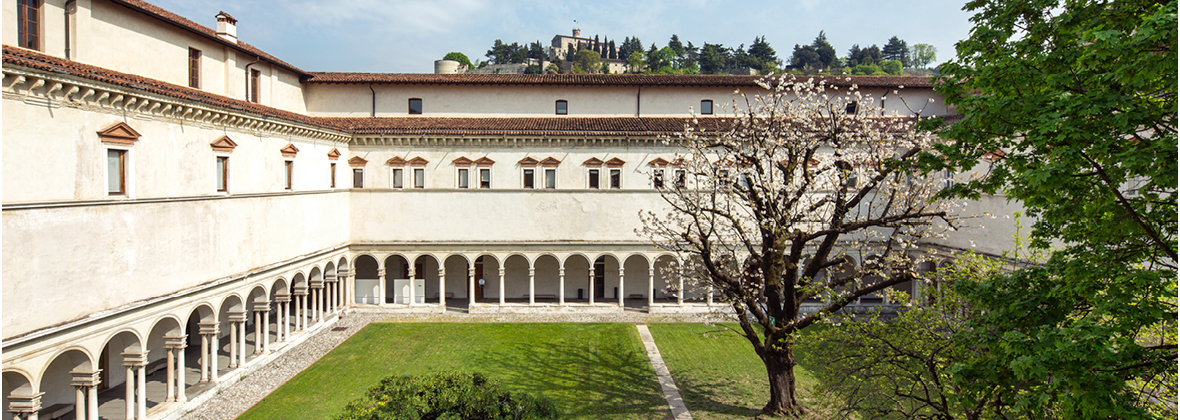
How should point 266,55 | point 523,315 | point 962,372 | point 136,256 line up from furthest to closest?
point 523,315, point 266,55, point 136,256, point 962,372

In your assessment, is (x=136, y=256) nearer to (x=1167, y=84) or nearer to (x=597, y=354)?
(x=597, y=354)

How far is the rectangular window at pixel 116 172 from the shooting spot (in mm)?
13645

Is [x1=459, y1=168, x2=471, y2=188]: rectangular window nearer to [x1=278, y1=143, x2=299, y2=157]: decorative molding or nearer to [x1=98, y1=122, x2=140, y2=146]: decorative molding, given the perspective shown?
[x1=278, y1=143, x2=299, y2=157]: decorative molding

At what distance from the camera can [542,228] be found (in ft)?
89.6

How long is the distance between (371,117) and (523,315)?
1304 cm

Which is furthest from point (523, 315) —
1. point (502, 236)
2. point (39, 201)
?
point (39, 201)

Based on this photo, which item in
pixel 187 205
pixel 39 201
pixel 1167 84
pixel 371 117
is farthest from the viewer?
pixel 371 117

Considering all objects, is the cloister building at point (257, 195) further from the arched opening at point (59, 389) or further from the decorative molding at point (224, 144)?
the decorative molding at point (224, 144)

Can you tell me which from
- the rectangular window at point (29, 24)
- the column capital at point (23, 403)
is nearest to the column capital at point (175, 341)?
the column capital at point (23, 403)

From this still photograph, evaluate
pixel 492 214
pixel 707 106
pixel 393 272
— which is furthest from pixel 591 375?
pixel 707 106

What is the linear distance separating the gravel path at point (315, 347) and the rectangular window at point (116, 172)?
641 cm

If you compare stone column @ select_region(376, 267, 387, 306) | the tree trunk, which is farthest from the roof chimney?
the tree trunk

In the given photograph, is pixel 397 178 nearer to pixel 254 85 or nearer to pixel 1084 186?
pixel 254 85

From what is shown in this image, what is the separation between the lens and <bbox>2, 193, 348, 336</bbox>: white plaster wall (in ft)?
37.4
